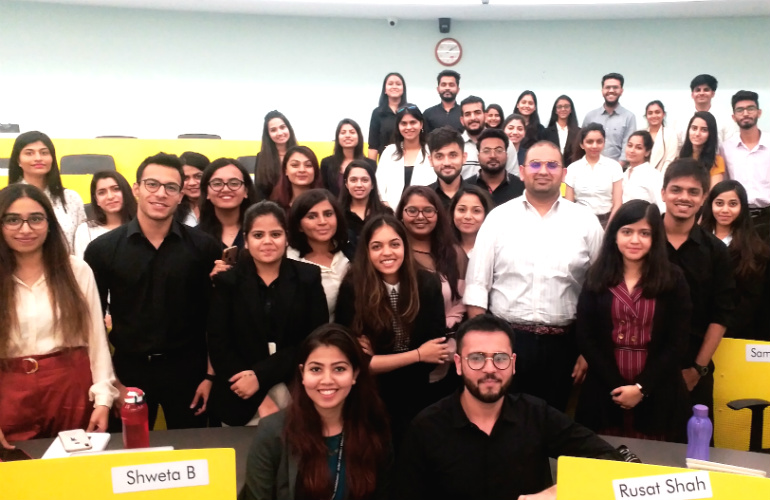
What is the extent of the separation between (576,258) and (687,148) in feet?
9.96

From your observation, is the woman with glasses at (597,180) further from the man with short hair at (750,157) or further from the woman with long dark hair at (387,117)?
the woman with long dark hair at (387,117)

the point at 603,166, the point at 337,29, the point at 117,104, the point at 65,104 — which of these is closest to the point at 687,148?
the point at 603,166

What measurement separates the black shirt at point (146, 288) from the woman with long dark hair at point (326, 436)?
632 millimetres

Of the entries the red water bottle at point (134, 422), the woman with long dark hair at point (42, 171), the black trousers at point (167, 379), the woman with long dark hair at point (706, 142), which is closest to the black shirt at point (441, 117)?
the woman with long dark hair at point (706, 142)

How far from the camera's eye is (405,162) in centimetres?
408

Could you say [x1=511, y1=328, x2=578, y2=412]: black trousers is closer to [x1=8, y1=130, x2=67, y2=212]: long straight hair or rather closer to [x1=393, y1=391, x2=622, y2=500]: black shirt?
[x1=393, y1=391, x2=622, y2=500]: black shirt

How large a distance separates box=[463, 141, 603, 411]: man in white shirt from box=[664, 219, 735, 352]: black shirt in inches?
14.3

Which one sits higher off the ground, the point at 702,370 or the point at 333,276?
the point at 333,276

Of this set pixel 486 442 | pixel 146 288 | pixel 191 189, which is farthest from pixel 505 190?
pixel 146 288

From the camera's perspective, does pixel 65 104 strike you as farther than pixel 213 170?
Yes

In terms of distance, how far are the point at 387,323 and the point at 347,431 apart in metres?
0.58

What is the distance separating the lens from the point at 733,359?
247 cm

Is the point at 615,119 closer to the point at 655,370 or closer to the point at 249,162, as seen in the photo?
the point at 249,162

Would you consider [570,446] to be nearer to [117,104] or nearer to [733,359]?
[733,359]
